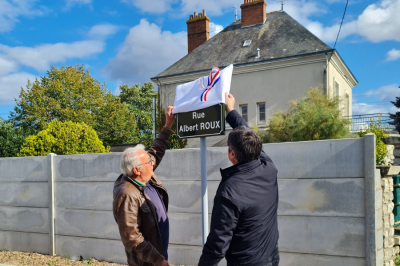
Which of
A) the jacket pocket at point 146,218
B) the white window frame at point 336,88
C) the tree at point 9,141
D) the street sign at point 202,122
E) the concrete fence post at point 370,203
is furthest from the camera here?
the white window frame at point 336,88

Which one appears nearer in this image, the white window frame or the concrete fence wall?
the concrete fence wall

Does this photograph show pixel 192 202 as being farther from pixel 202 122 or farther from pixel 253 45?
pixel 253 45

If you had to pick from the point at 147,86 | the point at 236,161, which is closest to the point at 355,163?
the point at 236,161

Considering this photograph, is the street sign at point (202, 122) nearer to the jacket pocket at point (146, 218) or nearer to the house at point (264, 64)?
the jacket pocket at point (146, 218)

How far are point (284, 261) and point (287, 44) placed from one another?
1922 cm

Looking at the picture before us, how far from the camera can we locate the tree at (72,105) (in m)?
36.1

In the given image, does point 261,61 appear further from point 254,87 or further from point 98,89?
point 98,89

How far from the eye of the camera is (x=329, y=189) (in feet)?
15.6

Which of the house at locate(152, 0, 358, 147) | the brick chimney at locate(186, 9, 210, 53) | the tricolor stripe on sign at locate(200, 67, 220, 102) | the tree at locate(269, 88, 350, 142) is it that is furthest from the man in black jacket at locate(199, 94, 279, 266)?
the brick chimney at locate(186, 9, 210, 53)

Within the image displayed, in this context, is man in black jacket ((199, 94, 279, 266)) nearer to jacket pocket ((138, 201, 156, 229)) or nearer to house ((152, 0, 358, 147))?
jacket pocket ((138, 201, 156, 229))

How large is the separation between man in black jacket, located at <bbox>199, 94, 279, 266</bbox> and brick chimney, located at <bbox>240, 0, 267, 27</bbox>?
24.2 meters

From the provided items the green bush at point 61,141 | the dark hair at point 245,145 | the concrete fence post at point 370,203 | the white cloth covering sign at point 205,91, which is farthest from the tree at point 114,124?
the dark hair at point 245,145

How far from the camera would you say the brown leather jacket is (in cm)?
304

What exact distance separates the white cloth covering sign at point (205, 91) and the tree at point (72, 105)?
33649 mm
